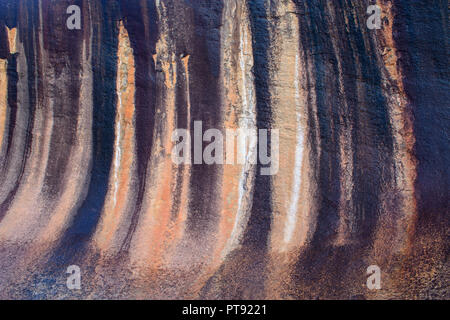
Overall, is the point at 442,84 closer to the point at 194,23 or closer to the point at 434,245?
the point at 434,245

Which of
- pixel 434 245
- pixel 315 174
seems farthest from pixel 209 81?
pixel 434 245

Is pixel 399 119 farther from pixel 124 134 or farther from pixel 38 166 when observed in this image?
pixel 38 166

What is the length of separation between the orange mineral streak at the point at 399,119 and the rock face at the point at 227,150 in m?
0.01

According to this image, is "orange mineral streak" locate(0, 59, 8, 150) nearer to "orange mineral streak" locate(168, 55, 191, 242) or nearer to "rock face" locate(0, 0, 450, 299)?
"rock face" locate(0, 0, 450, 299)

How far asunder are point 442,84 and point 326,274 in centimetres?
173

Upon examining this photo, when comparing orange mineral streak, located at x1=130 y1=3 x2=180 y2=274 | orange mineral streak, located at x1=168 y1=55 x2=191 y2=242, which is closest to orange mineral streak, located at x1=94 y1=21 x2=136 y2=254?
orange mineral streak, located at x1=130 y1=3 x2=180 y2=274

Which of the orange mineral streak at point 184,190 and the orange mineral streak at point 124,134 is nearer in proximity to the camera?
the orange mineral streak at point 184,190

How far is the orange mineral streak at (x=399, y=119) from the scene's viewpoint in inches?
102

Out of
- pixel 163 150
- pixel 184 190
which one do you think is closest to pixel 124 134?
pixel 163 150

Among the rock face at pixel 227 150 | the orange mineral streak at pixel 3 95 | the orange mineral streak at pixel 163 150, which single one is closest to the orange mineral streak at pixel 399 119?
the rock face at pixel 227 150

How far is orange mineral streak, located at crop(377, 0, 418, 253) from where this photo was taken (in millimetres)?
2600

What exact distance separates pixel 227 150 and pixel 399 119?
142 cm

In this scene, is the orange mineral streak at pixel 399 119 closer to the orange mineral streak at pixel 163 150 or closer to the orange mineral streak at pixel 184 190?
the orange mineral streak at pixel 184 190

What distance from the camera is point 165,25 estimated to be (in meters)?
2.90
